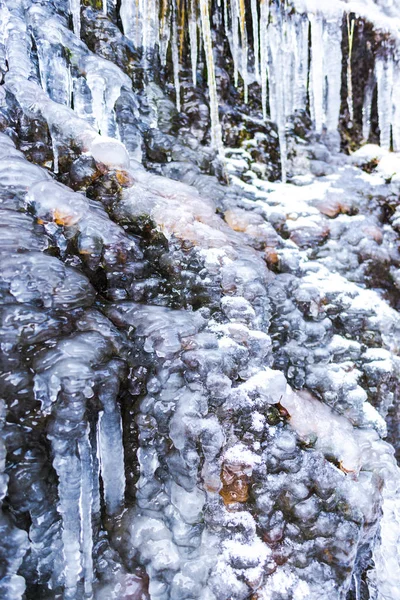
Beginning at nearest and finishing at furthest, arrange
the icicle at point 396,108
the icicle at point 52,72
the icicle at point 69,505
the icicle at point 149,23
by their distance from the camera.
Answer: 1. the icicle at point 69,505
2. the icicle at point 52,72
3. the icicle at point 149,23
4. the icicle at point 396,108

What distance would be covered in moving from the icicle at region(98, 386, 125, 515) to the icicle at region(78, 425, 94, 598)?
0.12m

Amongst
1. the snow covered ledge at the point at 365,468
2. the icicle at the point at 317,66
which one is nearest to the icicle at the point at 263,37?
the icicle at the point at 317,66

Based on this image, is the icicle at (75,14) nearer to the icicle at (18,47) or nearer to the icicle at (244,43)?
the icicle at (18,47)

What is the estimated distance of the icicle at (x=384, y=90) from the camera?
492 cm

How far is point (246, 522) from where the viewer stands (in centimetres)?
200

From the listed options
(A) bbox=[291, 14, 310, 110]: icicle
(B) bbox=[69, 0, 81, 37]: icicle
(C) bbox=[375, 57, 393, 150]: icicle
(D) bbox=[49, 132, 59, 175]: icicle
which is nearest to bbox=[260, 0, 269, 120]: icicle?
(A) bbox=[291, 14, 310, 110]: icicle

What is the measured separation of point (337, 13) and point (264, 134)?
1.69m

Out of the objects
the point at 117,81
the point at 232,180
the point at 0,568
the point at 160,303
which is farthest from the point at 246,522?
the point at 117,81

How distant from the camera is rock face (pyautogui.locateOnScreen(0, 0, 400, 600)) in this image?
1.80m

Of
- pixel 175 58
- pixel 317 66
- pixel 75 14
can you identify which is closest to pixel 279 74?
pixel 317 66

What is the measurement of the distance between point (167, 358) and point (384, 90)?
4.56m

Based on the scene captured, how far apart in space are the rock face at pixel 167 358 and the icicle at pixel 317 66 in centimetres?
154

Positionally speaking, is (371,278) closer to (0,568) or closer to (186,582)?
(186,582)

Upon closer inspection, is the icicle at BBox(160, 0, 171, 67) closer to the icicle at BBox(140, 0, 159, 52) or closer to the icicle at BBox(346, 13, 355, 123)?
the icicle at BBox(140, 0, 159, 52)
